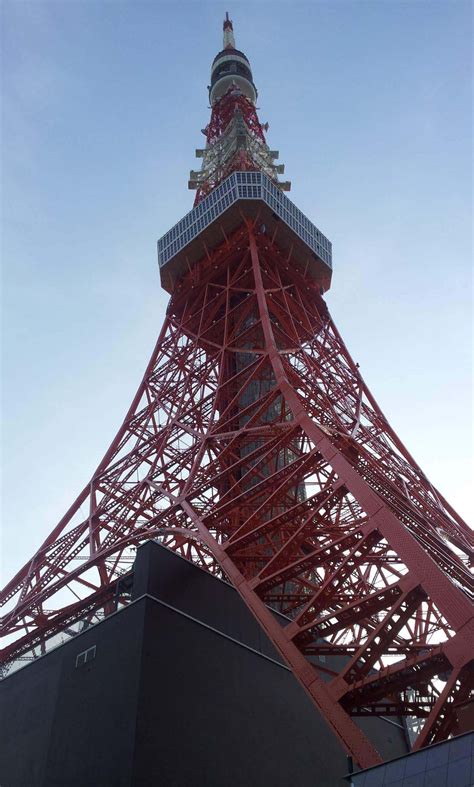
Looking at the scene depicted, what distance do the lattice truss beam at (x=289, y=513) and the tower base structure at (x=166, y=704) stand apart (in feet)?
4.42

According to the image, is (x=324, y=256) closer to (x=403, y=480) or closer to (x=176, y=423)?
(x=176, y=423)

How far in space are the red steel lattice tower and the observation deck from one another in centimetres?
7

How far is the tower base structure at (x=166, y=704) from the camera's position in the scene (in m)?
12.0

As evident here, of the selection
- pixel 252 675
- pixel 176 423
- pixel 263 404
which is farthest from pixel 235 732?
pixel 176 423

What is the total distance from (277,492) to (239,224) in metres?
15.6

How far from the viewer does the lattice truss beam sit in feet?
31.3

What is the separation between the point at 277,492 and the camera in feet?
47.5

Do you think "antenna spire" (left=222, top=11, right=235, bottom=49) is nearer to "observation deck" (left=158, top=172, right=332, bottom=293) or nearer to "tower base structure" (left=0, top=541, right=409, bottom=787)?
"observation deck" (left=158, top=172, right=332, bottom=293)

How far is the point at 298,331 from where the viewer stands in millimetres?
25797

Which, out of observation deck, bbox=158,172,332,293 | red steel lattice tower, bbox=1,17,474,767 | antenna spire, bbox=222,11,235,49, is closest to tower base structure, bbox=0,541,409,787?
red steel lattice tower, bbox=1,17,474,767

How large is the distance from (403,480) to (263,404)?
4.41 m

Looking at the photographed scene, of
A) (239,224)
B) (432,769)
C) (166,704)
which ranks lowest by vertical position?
(432,769)

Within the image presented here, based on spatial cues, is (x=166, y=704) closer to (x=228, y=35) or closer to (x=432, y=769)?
(x=432, y=769)

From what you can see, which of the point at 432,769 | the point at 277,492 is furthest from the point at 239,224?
the point at 432,769
